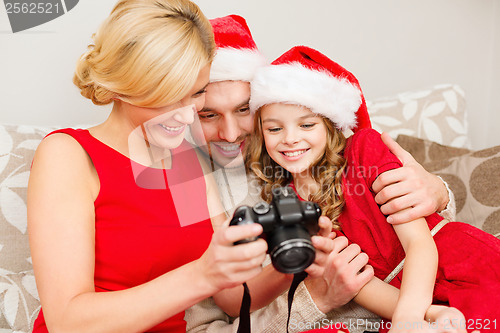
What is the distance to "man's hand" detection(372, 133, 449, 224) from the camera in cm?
109

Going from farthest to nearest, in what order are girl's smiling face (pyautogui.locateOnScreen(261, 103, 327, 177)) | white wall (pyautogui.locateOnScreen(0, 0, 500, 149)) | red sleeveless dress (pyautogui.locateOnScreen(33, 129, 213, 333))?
1. white wall (pyautogui.locateOnScreen(0, 0, 500, 149))
2. girl's smiling face (pyautogui.locateOnScreen(261, 103, 327, 177))
3. red sleeveless dress (pyautogui.locateOnScreen(33, 129, 213, 333))

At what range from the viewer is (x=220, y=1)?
1761mm

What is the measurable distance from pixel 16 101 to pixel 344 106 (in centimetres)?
114

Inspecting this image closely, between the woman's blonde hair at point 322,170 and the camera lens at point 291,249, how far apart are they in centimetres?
48

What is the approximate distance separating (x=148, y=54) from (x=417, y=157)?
1166 millimetres

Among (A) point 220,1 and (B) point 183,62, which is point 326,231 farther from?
(A) point 220,1

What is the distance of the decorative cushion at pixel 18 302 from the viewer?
1131 mm

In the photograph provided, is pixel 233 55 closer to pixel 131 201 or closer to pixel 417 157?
pixel 131 201

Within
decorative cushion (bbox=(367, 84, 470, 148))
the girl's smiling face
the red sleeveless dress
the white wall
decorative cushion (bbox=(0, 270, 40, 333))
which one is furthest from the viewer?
decorative cushion (bbox=(367, 84, 470, 148))

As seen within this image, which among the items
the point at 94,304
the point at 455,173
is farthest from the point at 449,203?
the point at 94,304

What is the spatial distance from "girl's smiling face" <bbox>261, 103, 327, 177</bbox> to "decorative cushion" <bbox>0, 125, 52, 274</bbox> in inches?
27.4

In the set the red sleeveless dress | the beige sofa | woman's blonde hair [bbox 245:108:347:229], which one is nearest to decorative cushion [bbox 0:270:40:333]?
the beige sofa
